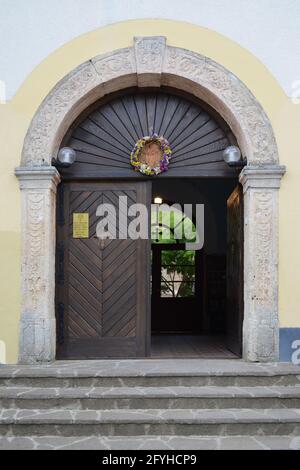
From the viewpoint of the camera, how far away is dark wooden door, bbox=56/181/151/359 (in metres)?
5.41

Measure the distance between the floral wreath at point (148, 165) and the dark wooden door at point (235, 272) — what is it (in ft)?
3.30

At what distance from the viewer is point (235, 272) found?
5.79m

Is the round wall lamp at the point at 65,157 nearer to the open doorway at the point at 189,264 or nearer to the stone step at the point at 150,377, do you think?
the stone step at the point at 150,377

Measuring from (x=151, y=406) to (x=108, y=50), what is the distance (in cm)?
406

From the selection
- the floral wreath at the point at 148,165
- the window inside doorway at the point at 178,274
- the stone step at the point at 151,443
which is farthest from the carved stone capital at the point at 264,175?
the window inside doorway at the point at 178,274

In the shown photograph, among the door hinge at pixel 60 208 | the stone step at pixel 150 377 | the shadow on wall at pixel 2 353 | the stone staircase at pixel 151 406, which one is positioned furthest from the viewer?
the door hinge at pixel 60 208

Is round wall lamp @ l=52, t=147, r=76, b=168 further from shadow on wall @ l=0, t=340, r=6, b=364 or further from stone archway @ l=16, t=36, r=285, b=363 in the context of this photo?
shadow on wall @ l=0, t=340, r=6, b=364

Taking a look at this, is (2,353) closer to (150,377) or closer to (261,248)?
(150,377)

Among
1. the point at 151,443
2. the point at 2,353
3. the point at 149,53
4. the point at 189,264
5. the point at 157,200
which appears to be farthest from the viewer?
the point at 157,200

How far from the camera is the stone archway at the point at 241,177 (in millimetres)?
5023

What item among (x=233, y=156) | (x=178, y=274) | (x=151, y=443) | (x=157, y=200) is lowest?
(x=151, y=443)

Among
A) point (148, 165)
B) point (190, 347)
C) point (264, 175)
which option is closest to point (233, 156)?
point (264, 175)

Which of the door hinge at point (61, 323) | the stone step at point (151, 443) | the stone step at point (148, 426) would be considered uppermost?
the door hinge at point (61, 323)
